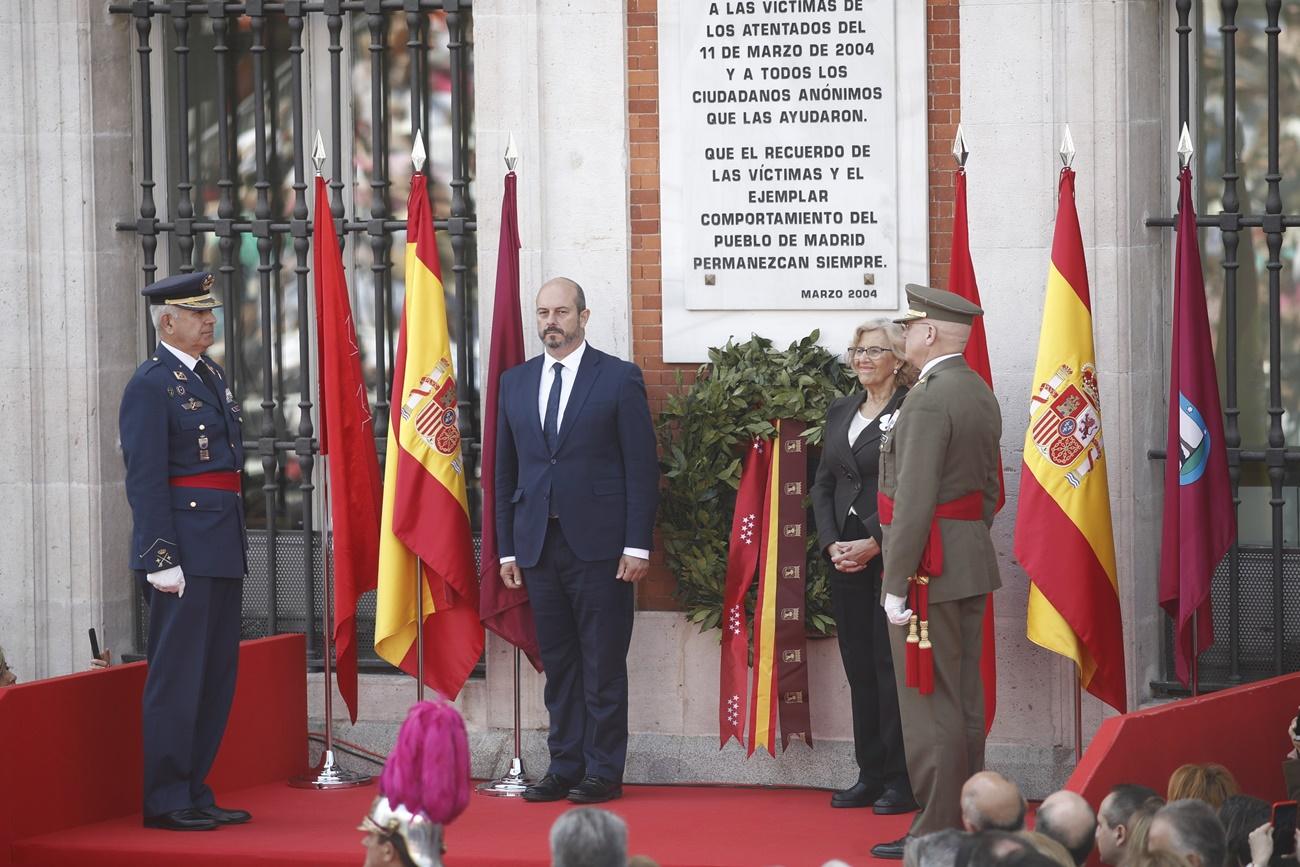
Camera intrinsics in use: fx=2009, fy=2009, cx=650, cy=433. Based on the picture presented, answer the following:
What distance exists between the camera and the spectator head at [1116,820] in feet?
16.6

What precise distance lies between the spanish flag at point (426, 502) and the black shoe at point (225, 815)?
39.2 inches

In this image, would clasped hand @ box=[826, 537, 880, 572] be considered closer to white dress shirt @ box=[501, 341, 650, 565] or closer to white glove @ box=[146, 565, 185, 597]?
white dress shirt @ box=[501, 341, 650, 565]

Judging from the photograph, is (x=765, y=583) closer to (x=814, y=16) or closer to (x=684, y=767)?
(x=684, y=767)

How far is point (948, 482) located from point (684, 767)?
2068 mm

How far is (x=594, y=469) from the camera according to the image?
7.15 meters

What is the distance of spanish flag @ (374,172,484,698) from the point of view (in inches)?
295

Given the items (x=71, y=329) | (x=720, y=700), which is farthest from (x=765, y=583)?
(x=71, y=329)

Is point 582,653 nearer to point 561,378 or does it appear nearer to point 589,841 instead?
point 561,378

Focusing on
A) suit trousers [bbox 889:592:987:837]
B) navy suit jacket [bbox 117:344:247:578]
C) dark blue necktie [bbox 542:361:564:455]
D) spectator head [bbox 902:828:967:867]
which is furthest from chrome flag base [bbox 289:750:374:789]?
spectator head [bbox 902:828:967:867]

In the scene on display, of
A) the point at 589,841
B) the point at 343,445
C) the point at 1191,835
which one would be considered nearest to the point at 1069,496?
the point at 1191,835

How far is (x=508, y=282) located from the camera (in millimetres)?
7473

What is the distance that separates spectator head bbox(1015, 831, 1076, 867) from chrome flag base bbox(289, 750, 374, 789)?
3.72 meters

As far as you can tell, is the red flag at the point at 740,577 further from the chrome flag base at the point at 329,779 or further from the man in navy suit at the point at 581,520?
the chrome flag base at the point at 329,779

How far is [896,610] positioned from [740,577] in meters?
1.41
